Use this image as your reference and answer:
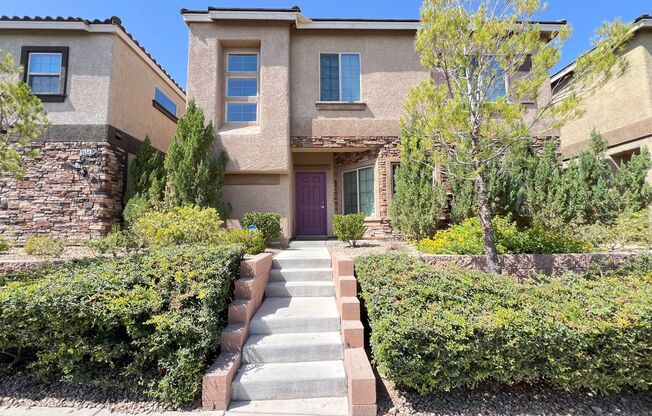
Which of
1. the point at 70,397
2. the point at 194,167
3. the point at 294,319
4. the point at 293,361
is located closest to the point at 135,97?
the point at 194,167

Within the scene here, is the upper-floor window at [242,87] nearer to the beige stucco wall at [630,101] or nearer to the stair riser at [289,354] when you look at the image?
the stair riser at [289,354]

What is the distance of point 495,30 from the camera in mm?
4617

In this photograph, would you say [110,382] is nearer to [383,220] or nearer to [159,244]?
[159,244]

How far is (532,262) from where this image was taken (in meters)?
5.37

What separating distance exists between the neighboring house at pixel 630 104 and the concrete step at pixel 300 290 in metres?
9.37

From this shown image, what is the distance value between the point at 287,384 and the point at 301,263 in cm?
258

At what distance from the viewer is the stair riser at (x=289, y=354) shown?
3.66 meters

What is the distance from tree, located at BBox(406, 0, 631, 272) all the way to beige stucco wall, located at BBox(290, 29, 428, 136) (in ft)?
14.2

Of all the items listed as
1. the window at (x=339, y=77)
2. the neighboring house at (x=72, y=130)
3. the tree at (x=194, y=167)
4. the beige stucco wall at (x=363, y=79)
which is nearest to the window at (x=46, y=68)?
the neighboring house at (x=72, y=130)

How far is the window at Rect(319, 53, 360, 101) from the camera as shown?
375 inches

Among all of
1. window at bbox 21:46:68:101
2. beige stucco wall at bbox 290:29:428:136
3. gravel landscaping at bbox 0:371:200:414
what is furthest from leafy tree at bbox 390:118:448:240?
window at bbox 21:46:68:101

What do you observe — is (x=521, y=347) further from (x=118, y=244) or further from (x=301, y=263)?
(x=118, y=244)

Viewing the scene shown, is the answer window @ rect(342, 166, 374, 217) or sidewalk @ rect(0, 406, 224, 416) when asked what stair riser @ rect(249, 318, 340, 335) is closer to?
sidewalk @ rect(0, 406, 224, 416)

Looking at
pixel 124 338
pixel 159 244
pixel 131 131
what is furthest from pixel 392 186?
pixel 131 131
